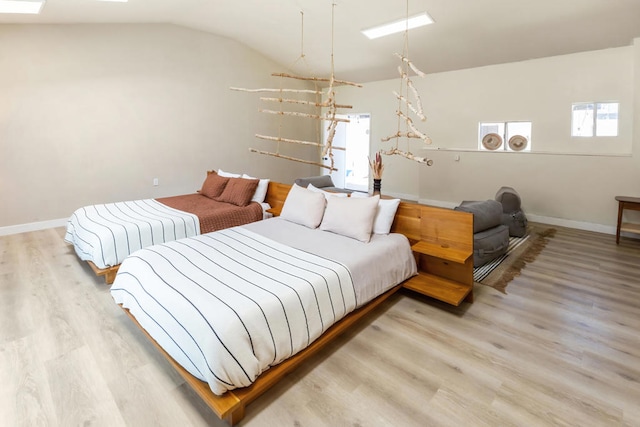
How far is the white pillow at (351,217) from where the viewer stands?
2.85 m

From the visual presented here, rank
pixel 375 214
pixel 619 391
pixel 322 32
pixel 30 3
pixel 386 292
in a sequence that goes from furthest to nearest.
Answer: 1. pixel 322 32
2. pixel 30 3
3. pixel 375 214
4. pixel 386 292
5. pixel 619 391

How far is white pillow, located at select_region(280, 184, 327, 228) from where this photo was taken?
128 inches

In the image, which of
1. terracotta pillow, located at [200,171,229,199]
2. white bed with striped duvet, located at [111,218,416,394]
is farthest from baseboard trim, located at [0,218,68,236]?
white bed with striped duvet, located at [111,218,416,394]

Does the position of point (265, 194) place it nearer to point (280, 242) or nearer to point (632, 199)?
point (280, 242)

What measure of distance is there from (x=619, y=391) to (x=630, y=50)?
480 centimetres

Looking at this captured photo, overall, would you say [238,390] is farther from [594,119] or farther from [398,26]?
[594,119]

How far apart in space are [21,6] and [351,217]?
14.4 ft

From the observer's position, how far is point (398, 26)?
4742 millimetres

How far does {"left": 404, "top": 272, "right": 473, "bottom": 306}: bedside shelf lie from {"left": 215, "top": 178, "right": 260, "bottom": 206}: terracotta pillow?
2.33 meters

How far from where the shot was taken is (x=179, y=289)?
6.48 ft

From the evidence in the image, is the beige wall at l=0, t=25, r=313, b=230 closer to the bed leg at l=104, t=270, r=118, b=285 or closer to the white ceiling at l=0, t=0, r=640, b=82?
the white ceiling at l=0, t=0, r=640, b=82

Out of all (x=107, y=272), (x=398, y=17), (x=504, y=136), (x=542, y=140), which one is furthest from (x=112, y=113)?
(x=542, y=140)

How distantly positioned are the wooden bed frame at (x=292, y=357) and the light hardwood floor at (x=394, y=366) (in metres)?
0.14

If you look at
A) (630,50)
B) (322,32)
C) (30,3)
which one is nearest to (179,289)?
(30,3)
